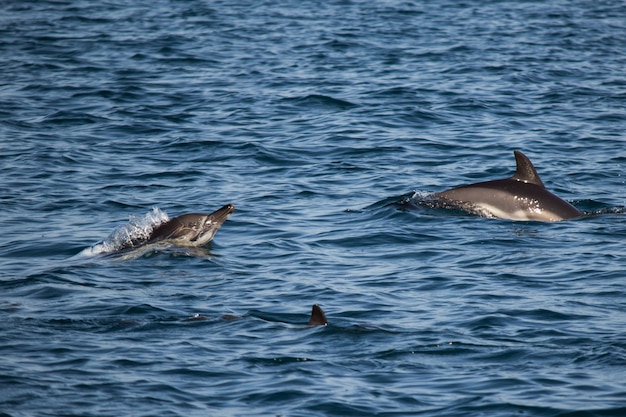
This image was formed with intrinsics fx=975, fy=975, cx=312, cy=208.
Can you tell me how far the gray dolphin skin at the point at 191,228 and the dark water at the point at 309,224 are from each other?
1.06 feet

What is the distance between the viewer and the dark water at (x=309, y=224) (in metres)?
9.95

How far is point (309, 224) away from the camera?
16.5 meters

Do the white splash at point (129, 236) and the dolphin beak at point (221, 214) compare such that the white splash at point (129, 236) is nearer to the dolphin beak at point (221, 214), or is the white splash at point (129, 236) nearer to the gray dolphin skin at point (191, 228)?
the gray dolphin skin at point (191, 228)

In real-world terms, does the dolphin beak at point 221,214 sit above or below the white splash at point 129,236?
above

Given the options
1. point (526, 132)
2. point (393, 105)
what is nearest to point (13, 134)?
point (393, 105)

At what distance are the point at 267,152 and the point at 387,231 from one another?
603 cm

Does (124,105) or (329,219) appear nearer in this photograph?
(329,219)

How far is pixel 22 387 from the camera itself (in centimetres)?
961

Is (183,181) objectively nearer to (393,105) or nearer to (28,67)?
(393,105)

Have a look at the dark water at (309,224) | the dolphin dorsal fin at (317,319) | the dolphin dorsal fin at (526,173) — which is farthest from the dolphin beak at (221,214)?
the dolphin dorsal fin at (526,173)

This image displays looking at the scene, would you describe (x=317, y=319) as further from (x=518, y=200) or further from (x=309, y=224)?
(x=518, y=200)

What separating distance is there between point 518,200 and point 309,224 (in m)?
3.51

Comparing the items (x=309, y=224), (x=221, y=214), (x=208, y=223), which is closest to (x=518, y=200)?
(x=309, y=224)

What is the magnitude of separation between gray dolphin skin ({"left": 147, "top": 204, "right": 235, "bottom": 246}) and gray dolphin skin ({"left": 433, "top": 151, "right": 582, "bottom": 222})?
4.07 metres
